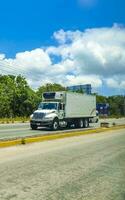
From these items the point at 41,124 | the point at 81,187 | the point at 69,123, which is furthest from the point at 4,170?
the point at 69,123

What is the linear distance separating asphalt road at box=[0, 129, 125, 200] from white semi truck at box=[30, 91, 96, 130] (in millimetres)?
18555

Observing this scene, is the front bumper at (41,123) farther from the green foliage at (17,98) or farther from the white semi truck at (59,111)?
the green foliage at (17,98)

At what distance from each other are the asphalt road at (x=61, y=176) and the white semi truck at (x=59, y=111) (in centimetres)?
1856

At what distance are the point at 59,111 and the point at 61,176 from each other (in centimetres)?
2460

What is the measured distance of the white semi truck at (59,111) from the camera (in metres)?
33.6

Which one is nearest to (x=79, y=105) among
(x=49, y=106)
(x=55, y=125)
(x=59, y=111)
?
(x=59, y=111)

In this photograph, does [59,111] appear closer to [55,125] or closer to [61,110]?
[61,110]

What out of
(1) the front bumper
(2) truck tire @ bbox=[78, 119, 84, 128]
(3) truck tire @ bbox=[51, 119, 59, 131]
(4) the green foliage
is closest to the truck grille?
(1) the front bumper

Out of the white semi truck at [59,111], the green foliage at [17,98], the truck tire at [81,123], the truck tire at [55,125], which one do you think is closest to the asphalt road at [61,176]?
the white semi truck at [59,111]

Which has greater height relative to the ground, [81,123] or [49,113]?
[49,113]

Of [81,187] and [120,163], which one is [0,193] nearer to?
[81,187]

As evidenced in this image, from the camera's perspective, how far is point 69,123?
3762cm

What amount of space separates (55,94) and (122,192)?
87.0 feet

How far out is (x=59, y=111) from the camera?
1362 inches
